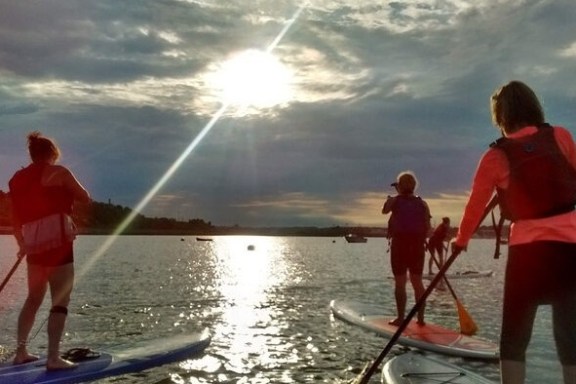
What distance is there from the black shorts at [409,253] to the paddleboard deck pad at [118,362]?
371 cm

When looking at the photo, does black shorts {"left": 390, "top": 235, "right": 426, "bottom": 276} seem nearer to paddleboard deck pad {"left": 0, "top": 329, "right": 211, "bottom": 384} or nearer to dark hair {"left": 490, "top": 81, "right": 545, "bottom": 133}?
paddleboard deck pad {"left": 0, "top": 329, "right": 211, "bottom": 384}

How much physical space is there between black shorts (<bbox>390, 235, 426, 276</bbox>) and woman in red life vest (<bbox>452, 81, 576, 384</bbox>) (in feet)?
22.0

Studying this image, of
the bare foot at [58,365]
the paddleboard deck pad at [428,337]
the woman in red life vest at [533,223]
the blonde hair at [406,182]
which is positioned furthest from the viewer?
the blonde hair at [406,182]

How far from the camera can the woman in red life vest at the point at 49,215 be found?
6926mm

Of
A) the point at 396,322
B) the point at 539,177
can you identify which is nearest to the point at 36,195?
the point at 539,177

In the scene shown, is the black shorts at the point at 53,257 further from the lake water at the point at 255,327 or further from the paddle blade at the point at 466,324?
the paddle blade at the point at 466,324

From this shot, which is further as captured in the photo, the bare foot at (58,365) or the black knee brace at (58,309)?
the bare foot at (58,365)

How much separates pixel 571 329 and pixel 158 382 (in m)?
5.52

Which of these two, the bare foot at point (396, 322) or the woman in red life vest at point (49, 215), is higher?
the woman in red life vest at point (49, 215)

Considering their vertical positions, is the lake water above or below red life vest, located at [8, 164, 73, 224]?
below

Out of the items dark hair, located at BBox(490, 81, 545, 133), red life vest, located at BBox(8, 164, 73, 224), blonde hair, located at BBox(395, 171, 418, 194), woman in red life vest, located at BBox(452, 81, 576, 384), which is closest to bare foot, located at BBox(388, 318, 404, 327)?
blonde hair, located at BBox(395, 171, 418, 194)

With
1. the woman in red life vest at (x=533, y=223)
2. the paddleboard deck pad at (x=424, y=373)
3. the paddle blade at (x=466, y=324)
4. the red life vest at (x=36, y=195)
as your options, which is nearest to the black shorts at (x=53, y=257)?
the red life vest at (x=36, y=195)

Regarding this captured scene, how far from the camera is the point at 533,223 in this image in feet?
→ 13.4

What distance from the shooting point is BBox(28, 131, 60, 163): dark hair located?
275 inches
